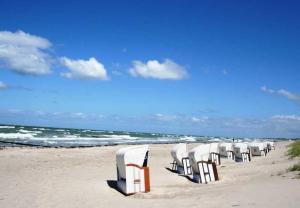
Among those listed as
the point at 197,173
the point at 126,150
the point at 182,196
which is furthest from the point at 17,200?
the point at 197,173

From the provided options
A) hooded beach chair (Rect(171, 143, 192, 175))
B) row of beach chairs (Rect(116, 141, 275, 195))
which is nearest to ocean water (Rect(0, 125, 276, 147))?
hooded beach chair (Rect(171, 143, 192, 175))

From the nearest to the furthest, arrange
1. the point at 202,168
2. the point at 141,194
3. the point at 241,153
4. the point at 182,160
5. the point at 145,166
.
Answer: the point at 141,194, the point at 145,166, the point at 202,168, the point at 182,160, the point at 241,153

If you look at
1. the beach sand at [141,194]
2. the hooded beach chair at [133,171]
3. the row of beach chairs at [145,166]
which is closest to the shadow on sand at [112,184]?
the beach sand at [141,194]

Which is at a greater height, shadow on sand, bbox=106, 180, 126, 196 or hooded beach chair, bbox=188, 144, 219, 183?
hooded beach chair, bbox=188, 144, 219, 183

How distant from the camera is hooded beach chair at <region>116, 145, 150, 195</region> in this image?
44.5 ft

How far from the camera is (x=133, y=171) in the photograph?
1379 cm

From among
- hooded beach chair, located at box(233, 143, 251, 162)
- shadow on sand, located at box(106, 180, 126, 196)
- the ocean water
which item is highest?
the ocean water

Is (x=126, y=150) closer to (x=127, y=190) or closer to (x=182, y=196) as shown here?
(x=127, y=190)

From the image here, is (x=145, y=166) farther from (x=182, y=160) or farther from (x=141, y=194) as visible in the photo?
(x=182, y=160)

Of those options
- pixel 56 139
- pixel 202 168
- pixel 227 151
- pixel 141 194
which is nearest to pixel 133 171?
pixel 141 194

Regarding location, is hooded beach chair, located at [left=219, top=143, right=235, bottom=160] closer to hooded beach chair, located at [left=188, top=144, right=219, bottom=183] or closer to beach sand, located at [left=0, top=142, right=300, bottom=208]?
beach sand, located at [left=0, top=142, right=300, bottom=208]

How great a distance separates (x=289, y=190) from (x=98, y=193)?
627 centimetres

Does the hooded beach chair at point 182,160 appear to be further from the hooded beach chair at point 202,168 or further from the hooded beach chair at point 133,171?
the hooded beach chair at point 133,171

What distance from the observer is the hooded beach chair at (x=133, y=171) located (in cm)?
1356
